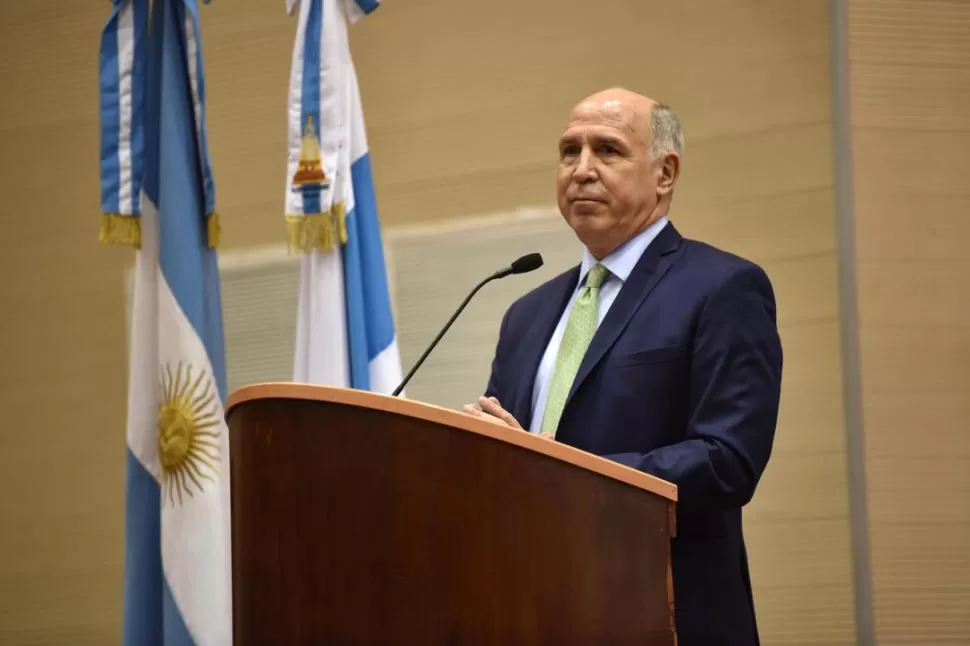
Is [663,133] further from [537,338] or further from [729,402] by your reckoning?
[729,402]

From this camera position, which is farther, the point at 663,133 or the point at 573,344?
the point at 663,133

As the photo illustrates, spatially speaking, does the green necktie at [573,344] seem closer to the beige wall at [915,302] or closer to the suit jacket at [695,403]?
the suit jacket at [695,403]

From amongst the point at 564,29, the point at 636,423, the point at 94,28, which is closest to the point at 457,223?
the point at 564,29

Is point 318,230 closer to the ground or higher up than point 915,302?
higher up

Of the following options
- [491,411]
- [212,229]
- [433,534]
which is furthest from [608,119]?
[212,229]

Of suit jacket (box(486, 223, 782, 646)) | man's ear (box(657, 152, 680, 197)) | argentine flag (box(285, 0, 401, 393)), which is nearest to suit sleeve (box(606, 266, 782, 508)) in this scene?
suit jacket (box(486, 223, 782, 646))

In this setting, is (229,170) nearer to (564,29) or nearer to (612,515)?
(564,29)

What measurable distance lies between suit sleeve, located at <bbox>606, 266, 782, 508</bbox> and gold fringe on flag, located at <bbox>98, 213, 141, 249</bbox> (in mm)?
1896

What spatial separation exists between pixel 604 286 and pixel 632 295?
0.50 feet

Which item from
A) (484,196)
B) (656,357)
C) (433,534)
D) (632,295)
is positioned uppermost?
→ (484,196)

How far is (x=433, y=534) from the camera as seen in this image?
186 cm

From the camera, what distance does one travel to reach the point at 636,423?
2.50 metres

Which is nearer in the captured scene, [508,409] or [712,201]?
[508,409]

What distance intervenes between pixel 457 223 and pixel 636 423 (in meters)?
2.15
